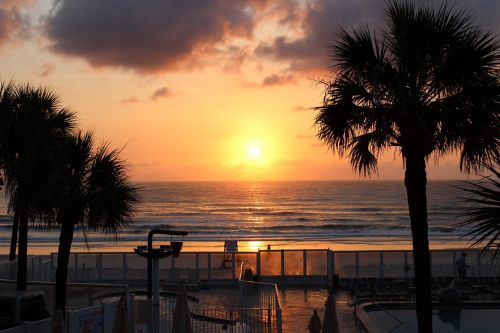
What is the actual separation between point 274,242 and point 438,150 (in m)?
52.7

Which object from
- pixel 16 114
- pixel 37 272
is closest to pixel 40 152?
pixel 16 114

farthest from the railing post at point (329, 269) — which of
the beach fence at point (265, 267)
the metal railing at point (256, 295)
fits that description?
the metal railing at point (256, 295)

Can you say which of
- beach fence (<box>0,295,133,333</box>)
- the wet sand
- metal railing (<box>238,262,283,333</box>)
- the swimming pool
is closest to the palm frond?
beach fence (<box>0,295,133,333</box>)

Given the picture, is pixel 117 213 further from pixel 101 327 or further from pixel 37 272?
pixel 37 272

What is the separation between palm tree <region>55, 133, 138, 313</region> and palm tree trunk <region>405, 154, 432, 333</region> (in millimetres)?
8052

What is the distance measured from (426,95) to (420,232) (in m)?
2.17

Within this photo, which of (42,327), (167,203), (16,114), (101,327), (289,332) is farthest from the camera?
(167,203)

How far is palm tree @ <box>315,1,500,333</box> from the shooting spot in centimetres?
913

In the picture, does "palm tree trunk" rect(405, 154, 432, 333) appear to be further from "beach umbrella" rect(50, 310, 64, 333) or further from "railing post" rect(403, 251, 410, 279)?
"railing post" rect(403, 251, 410, 279)

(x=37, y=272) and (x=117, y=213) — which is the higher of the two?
(x=117, y=213)

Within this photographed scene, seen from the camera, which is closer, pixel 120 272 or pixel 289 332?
pixel 289 332

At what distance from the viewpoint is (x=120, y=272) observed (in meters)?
24.3

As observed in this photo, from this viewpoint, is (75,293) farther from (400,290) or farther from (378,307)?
(400,290)

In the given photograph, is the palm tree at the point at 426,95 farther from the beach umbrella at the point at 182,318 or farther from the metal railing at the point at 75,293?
the metal railing at the point at 75,293
